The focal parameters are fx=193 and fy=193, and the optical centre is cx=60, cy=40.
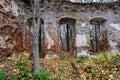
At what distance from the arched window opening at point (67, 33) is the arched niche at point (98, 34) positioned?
1.23m

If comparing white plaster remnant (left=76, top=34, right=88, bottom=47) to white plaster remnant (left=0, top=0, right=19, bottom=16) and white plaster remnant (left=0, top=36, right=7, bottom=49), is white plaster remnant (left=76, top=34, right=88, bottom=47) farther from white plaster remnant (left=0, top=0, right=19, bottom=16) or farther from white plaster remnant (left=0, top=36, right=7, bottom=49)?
white plaster remnant (left=0, top=36, right=7, bottom=49)

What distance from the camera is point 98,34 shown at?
12016 mm

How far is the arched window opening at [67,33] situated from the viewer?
1152 cm

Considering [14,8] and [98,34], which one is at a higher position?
[14,8]

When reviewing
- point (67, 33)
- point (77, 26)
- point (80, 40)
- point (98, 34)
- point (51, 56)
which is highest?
point (77, 26)

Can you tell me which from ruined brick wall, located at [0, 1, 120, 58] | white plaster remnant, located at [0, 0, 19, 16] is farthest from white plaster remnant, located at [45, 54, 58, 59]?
white plaster remnant, located at [0, 0, 19, 16]

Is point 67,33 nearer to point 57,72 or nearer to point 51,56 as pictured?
point 51,56

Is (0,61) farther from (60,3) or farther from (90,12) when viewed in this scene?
(90,12)

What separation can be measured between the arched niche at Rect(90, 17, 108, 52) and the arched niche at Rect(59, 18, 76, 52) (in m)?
1.21

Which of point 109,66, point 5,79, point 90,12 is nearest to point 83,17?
point 90,12

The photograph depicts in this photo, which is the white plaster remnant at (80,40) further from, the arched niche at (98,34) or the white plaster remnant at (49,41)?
the white plaster remnant at (49,41)

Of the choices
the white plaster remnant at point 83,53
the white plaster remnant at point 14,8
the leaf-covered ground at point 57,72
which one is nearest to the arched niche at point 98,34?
the white plaster remnant at point 83,53

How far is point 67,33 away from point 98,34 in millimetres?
1949

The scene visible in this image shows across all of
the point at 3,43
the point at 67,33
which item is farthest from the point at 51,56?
the point at 3,43
